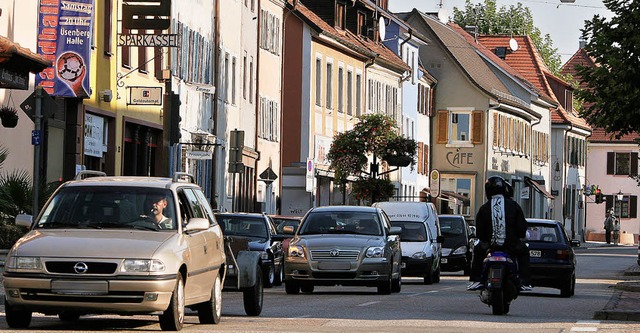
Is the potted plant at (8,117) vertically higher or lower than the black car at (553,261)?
higher

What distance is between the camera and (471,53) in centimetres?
9875

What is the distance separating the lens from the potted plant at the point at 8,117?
30.5 m

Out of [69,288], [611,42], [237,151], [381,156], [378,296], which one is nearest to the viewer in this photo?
[69,288]

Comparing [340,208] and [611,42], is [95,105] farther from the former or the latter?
[611,42]

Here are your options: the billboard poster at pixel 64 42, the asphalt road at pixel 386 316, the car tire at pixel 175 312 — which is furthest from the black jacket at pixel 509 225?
the billboard poster at pixel 64 42

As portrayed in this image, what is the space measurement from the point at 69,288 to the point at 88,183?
1.99 m

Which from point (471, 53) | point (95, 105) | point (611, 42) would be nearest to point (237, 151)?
point (95, 105)

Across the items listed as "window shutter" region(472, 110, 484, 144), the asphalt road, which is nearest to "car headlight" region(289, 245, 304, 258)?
the asphalt road

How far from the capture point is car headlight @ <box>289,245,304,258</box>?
1122 inches

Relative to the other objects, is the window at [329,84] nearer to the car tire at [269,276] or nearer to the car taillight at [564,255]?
the car tire at [269,276]

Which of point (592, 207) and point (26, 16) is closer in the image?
point (26, 16)

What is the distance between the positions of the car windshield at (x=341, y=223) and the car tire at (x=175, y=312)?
1291 centimetres

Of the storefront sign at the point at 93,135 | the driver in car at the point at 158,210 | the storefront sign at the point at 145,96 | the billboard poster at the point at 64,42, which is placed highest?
the billboard poster at the point at 64,42

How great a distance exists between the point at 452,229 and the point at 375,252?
17941 millimetres
